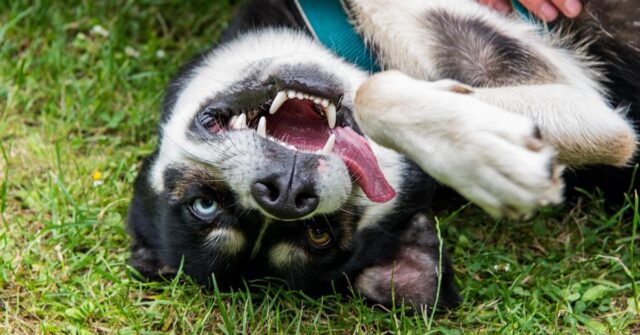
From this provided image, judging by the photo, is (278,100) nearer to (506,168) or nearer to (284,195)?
(284,195)

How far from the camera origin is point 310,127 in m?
3.40

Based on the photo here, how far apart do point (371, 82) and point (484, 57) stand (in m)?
0.69

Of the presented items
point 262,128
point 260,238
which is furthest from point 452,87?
point 260,238

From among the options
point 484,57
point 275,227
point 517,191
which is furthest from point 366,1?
point 517,191

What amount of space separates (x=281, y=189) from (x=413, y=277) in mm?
763

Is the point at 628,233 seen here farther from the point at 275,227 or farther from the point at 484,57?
the point at 275,227

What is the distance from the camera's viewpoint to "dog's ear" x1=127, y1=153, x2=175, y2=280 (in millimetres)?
3643

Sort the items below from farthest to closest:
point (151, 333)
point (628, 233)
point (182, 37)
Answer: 1. point (182, 37)
2. point (628, 233)
3. point (151, 333)

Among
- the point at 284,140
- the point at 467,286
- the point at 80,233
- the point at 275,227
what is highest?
the point at 284,140

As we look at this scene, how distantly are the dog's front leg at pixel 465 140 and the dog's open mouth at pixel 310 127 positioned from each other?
176 millimetres

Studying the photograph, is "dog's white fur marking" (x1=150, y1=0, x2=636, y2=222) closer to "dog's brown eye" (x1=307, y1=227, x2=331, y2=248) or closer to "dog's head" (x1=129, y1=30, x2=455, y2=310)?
"dog's head" (x1=129, y1=30, x2=455, y2=310)

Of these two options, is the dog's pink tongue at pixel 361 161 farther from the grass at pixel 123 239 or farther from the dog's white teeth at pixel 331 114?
the grass at pixel 123 239

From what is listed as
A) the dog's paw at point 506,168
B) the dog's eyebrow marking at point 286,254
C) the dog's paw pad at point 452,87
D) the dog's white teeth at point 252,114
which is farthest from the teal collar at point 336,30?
the dog's paw at point 506,168

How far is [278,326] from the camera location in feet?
11.2
